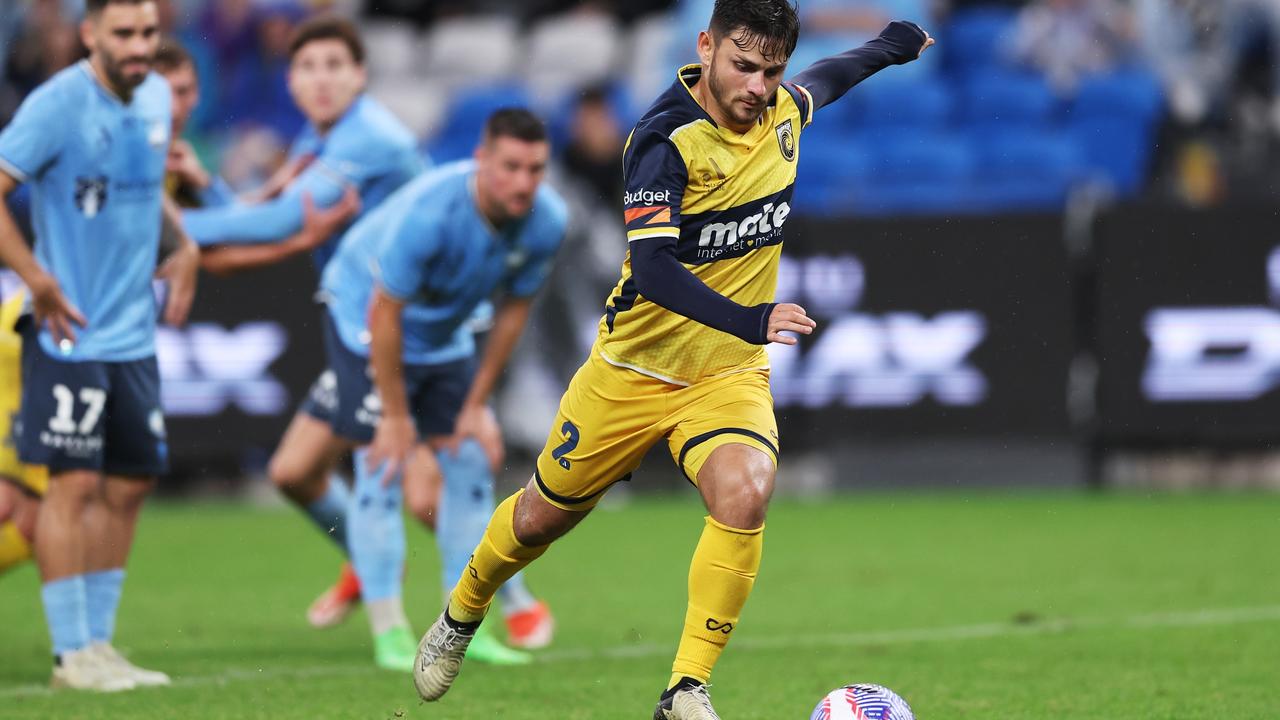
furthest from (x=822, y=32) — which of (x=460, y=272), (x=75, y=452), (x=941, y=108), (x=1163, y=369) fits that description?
(x=75, y=452)

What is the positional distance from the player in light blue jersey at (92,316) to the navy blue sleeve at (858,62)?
2574 millimetres

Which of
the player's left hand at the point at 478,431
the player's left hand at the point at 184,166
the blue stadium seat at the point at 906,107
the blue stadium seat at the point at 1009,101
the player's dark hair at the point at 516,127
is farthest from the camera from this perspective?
the blue stadium seat at the point at 906,107

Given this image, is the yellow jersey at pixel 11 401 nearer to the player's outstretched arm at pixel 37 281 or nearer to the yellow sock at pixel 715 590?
the player's outstretched arm at pixel 37 281

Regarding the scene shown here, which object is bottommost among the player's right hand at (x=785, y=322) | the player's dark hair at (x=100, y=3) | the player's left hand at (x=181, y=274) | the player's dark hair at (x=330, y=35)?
the player's left hand at (x=181, y=274)

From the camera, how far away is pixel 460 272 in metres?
7.52

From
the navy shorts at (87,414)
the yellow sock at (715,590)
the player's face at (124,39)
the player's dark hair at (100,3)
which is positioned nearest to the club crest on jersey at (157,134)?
the player's face at (124,39)

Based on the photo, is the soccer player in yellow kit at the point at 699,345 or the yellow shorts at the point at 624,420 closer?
the soccer player in yellow kit at the point at 699,345

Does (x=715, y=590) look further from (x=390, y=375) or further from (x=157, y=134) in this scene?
(x=157, y=134)

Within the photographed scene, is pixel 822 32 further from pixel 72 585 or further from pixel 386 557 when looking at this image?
pixel 72 585

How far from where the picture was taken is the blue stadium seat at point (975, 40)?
16703 mm

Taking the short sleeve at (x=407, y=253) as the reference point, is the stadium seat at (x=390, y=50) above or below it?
below

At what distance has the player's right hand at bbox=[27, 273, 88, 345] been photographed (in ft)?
21.4

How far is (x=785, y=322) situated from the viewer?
16.0 feet

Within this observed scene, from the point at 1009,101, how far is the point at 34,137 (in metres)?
10.9
